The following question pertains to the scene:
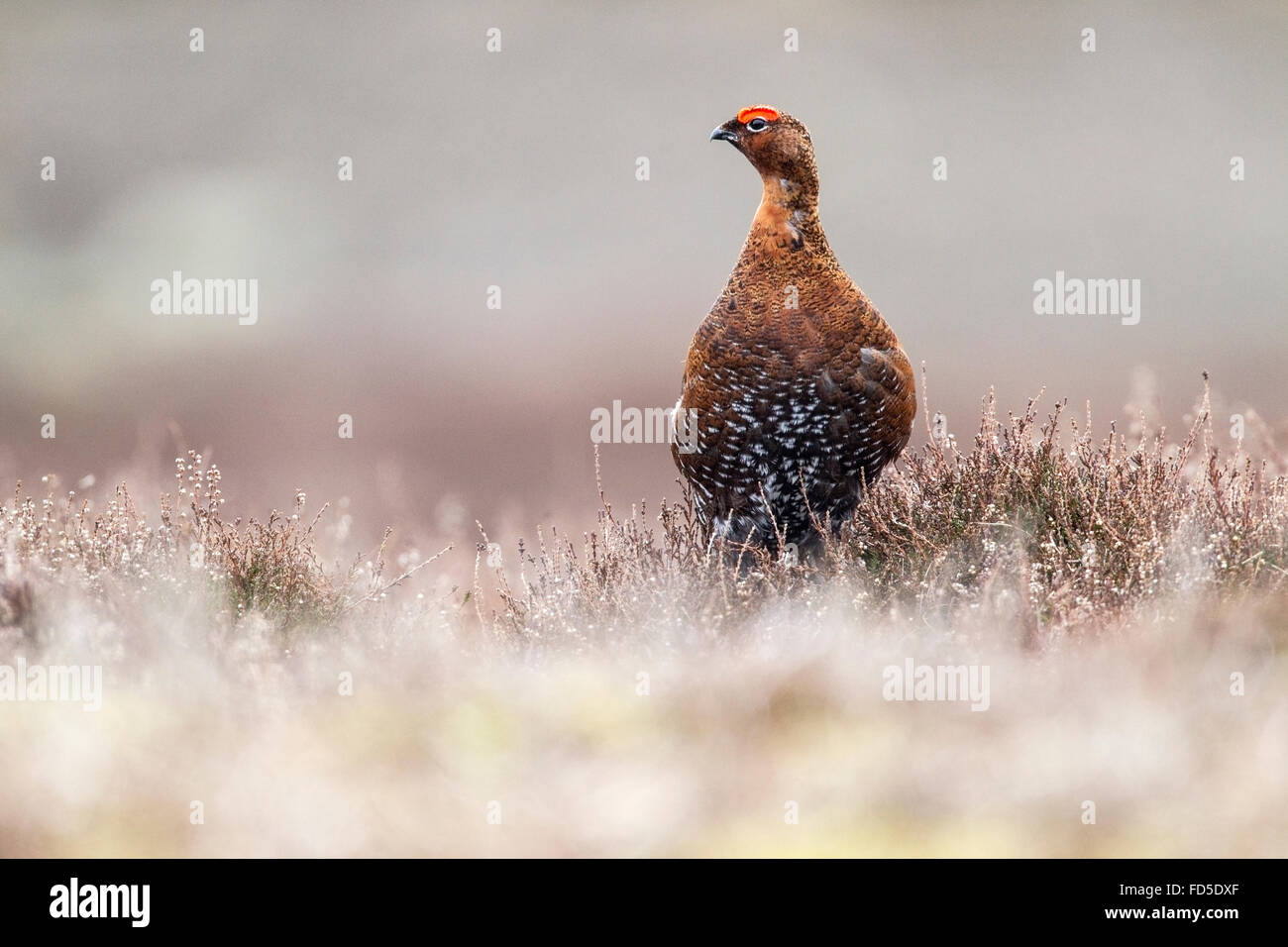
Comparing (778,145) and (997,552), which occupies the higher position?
A: (778,145)

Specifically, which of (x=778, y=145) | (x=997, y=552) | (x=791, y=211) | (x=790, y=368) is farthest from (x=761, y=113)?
(x=997, y=552)

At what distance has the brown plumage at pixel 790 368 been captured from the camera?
16.8 ft

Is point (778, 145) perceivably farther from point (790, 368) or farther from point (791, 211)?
point (790, 368)

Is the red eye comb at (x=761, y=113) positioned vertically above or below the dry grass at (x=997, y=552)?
above

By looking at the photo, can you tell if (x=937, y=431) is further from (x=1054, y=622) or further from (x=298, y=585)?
(x=298, y=585)

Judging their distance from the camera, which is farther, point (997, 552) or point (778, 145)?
point (778, 145)

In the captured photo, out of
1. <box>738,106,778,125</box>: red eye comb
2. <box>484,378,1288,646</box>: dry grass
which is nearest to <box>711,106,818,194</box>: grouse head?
<box>738,106,778,125</box>: red eye comb

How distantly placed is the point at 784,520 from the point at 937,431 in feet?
2.68

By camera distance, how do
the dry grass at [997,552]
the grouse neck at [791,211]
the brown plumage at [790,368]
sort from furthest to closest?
the grouse neck at [791,211] < the brown plumage at [790,368] < the dry grass at [997,552]

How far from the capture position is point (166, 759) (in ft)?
9.91

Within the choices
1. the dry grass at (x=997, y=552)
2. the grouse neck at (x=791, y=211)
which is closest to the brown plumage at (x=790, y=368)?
the grouse neck at (x=791, y=211)

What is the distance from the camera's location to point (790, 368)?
5090mm

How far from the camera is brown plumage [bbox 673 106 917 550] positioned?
511 centimetres

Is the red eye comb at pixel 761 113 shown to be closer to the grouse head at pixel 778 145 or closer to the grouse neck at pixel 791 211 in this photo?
the grouse head at pixel 778 145
